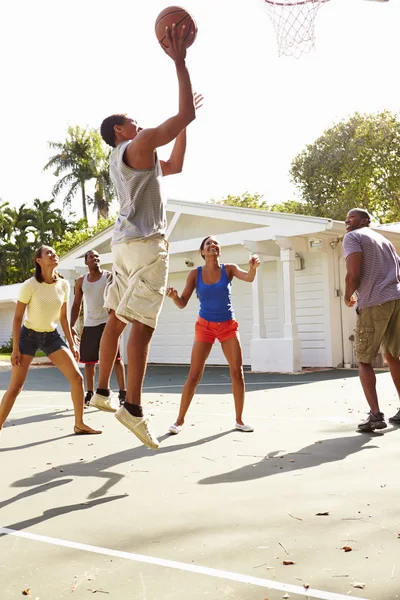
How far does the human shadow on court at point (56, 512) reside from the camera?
3732mm

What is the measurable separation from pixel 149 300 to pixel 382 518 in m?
1.92

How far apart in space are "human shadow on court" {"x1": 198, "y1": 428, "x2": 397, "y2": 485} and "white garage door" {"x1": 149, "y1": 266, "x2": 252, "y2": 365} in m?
12.8

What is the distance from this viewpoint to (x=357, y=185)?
3803 cm

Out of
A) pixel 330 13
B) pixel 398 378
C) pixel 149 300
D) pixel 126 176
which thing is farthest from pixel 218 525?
pixel 330 13

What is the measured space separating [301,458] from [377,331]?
1763mm

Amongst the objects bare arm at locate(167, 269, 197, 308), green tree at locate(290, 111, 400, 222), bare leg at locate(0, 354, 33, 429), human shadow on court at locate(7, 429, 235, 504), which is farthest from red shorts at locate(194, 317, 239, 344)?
green tree at locate(290, 111, 400, 222)

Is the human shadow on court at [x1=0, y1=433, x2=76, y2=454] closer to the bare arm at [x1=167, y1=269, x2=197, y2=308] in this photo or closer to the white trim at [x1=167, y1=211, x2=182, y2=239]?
the bare arm at [x1=167, y1=269, x2=197, y2=308]

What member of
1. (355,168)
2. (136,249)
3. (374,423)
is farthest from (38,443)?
(355,168)

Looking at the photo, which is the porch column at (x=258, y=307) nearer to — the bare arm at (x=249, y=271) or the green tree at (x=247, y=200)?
the bare arm at (x=249, y=271)

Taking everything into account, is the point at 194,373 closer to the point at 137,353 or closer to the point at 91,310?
the point at 137,353

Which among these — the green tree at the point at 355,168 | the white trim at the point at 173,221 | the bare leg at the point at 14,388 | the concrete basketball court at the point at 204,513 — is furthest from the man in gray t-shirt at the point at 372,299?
→ the green tree at the point at 355,168

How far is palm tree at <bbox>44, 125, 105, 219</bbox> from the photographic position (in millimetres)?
46406

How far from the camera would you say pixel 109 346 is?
480cm

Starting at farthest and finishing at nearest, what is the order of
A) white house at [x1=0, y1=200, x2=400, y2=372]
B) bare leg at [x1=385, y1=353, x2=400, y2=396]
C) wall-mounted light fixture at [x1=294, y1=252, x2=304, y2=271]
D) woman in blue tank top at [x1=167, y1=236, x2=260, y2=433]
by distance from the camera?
wall-mounted light fixture at [x1=294, y1=252, x2=304, y2=271] < white house at [x1=0, y1=200, x2=400, y2=372] < woman in blue tank top at [x1=167, y1=236, x2=260, y2=433] < bare leg at [x1=385, y1=353, x2=400, y2=396]
